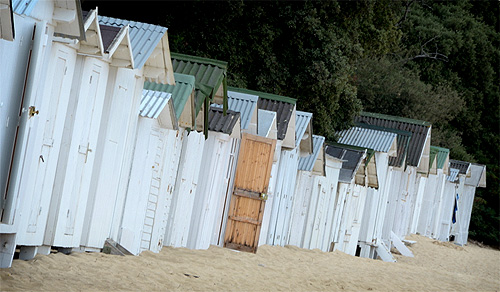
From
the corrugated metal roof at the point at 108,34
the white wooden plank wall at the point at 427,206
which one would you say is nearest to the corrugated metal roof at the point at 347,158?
the corrugated metal roof at the point at 108,34

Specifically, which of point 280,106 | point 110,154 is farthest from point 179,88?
point 280,106

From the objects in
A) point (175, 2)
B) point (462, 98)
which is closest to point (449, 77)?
point (462, 98)

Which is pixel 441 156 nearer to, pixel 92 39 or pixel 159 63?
pixel 159 63

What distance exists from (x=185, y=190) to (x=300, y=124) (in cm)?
656

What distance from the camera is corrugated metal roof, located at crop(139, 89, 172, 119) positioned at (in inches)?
465

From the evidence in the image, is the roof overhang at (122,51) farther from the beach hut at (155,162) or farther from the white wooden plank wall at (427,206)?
the white wooden plank wall at (427,206)

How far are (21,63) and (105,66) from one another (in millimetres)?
2416

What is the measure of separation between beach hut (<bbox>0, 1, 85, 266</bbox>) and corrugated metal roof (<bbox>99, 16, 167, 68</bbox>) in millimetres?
1773

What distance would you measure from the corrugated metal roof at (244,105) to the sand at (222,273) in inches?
111

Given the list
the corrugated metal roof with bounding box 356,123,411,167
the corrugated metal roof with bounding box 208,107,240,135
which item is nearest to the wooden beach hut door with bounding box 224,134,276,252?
the corrugated metal roof with bounding box 208,107,240,135

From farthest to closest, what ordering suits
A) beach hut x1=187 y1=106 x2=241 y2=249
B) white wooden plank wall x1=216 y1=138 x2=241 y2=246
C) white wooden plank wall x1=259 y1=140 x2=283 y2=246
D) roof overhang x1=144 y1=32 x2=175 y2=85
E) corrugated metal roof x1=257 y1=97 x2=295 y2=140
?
white wooden plank wall x1=259 y1=140 x2=283 y2=246
corrugated metal roof x1=257 y1=97 x2=295 y2=140
white wooden plank wall x1=216 y1=138 x2=241 y2=246
beach hut x1=187 y1=106 x2=241 y2=249
roof overhang x1=144 y1=32 x2=175 y2=85

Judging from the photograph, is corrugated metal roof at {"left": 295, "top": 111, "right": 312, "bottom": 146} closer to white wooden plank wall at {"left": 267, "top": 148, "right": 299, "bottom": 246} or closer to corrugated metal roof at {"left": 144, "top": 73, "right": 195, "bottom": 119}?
white wooden plank wall at {"left": 267, "top": 148, "right": 299, "bottom": 246}

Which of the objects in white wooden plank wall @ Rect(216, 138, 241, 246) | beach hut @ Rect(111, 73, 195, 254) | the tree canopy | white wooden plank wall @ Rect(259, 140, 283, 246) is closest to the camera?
beach hut @ Rect(111, 73, 195, 254)

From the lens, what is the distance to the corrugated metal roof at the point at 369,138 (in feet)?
91.8
